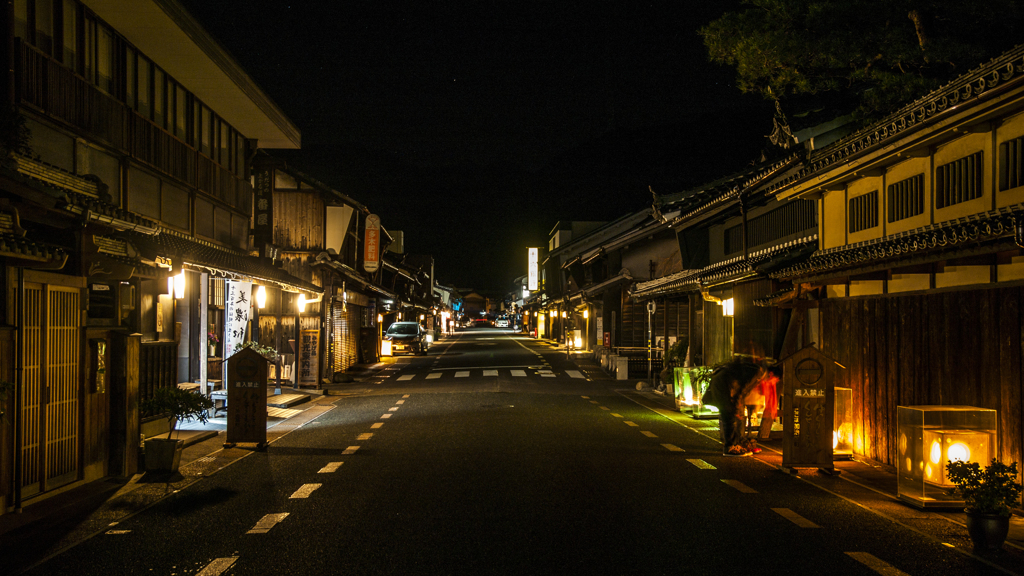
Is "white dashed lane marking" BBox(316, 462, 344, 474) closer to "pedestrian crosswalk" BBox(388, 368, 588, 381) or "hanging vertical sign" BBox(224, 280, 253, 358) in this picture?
"hanging vertical sign" BBox(224, 280, 253, 358)

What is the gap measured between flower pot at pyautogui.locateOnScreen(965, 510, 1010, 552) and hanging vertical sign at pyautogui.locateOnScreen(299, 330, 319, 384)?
1846 cm

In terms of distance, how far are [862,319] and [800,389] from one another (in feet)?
7.55

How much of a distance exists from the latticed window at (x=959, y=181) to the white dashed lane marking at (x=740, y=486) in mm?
4763

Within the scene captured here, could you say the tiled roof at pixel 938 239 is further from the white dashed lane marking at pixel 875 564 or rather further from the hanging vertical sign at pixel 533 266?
the hanging vertical sign at pixel 533 266

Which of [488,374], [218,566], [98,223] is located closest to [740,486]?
[218,566]

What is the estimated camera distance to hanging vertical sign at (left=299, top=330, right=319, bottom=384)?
21250 mm

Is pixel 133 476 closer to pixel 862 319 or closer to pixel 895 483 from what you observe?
pixel 895 483

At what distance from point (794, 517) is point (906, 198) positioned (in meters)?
5.74

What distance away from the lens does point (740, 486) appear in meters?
8.45

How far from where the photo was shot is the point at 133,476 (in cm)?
916

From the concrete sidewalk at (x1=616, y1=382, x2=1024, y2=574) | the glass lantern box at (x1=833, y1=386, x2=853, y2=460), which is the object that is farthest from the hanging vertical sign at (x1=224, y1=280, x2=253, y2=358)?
the glass lantern box at (x1=833, y1=386, x2=853, y2=460)

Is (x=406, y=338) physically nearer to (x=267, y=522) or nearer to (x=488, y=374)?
(x=488, y=374)

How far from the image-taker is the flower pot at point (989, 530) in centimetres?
593

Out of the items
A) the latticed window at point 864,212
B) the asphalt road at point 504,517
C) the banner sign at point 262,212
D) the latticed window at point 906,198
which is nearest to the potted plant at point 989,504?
the asphalt road at point 504,517
